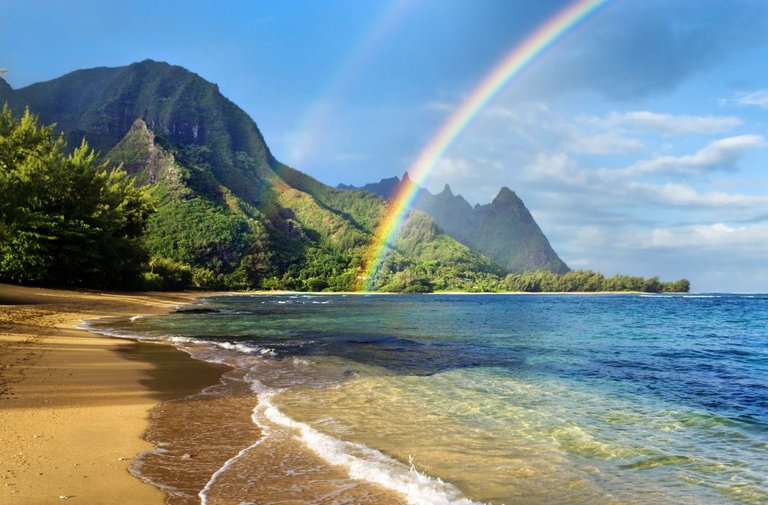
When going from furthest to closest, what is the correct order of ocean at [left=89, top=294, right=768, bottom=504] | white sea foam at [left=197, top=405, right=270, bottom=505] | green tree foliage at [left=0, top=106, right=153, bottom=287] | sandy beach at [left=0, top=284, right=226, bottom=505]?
green tree foliage at [left=0, top=106, right=153, bottom=287] → ocean at [left=89, top=294, right=768, bottom=504] → white sea foam at [left=197, top=405, right=270, bottom=505] → sandy beach at [left=0, top=284, right=226, bottom=505]

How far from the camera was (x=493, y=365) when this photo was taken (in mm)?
17062

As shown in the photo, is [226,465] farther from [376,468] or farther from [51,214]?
[51,214]

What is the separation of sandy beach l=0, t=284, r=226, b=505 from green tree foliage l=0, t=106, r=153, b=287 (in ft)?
87.7

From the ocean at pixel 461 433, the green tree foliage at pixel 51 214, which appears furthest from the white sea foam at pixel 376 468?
the green tree foliage at pixel 51 214

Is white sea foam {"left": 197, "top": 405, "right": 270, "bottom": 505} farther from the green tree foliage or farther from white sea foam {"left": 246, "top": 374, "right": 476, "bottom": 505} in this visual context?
the green tree foliage

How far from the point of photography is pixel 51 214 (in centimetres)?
4666

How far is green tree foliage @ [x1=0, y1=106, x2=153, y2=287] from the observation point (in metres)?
41.9

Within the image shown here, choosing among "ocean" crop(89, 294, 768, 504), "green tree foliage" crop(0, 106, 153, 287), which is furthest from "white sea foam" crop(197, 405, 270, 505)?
"green tree foliage" crop(0, 106, 153, 287)

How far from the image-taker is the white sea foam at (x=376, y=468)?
A: 5.65 m

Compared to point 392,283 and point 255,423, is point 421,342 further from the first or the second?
point 392,283

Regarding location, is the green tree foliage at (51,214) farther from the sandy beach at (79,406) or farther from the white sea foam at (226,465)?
the white sea foam at (226,465)

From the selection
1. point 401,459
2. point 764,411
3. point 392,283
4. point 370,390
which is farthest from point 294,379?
point 392,283

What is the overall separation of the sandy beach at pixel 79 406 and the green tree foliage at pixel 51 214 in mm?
26717

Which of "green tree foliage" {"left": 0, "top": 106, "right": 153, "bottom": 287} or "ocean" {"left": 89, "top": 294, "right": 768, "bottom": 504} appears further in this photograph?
"green tree foliage" {"left": 0, "top": 106, "right": 153, "bottom": 287}
